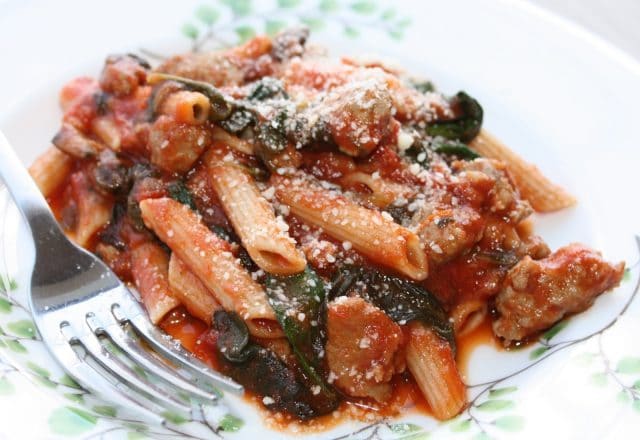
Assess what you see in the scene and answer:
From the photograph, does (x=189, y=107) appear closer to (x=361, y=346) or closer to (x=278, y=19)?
(x=361, y=346)

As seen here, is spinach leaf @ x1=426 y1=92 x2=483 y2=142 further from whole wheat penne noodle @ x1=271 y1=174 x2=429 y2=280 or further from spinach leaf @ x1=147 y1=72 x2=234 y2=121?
spinach leaf @ x1=147 y1=72 x2=234 y2=121

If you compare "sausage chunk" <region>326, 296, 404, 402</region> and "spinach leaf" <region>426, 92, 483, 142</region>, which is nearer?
"sausage chunk" <region>326, 296, 404, 402</region>

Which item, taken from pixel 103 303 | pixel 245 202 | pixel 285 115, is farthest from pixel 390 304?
pixel 103 303

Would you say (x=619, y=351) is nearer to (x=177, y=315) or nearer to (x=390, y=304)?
(x=390, y=304)

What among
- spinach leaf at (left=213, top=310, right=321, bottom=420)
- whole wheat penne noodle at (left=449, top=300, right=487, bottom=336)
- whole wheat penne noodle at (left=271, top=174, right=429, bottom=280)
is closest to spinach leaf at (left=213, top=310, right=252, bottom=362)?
spinach leaf at (left=213, top=310, right=321, bottom=420)

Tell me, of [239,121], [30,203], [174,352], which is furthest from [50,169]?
[174,352]

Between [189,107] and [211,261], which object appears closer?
[211,261]
